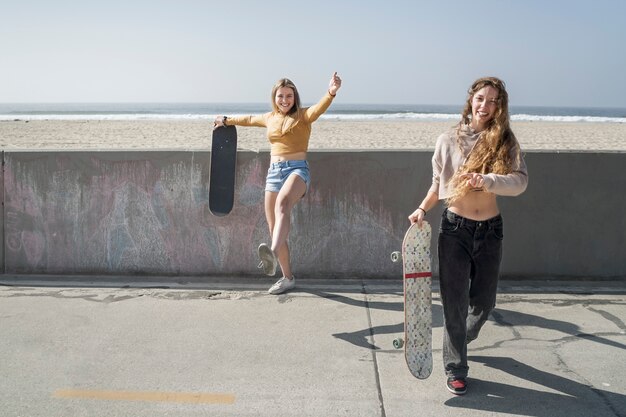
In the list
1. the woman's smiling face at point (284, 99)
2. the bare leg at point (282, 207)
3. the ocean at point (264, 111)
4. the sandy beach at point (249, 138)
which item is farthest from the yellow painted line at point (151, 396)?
the ocean at point (264, 111)

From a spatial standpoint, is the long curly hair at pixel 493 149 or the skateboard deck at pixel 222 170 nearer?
the long curly hair at pixel 493 149

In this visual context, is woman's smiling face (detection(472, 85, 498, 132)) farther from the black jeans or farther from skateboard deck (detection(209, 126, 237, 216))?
skateboard deck (detection(209, 126, 237, 216))

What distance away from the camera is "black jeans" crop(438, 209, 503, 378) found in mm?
3768

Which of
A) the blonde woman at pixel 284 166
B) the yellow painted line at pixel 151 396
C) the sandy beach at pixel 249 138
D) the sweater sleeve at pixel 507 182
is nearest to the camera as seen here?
the sweater sleeve at pixel 507 182

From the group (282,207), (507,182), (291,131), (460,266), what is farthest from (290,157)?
(507,182)

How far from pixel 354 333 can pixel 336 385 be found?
0.95m

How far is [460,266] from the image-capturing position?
3.76 metres

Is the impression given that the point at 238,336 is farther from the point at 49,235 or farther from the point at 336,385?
the point at 49,235

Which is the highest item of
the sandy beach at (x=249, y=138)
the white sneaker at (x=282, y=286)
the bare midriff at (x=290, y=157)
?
the bare midriff at (x=290, y=157)

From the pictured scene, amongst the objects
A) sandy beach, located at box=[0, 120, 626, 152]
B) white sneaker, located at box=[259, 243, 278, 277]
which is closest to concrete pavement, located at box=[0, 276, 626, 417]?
white sneaker, located at box=[259, 243, 278, 277]

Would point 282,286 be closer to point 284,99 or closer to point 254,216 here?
point 254,216

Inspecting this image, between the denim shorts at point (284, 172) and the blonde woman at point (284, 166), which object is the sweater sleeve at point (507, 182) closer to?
the blonde woman at point (284, 166)

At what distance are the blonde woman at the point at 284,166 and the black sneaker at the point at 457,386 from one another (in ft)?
7.03

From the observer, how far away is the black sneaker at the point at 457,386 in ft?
12.2
